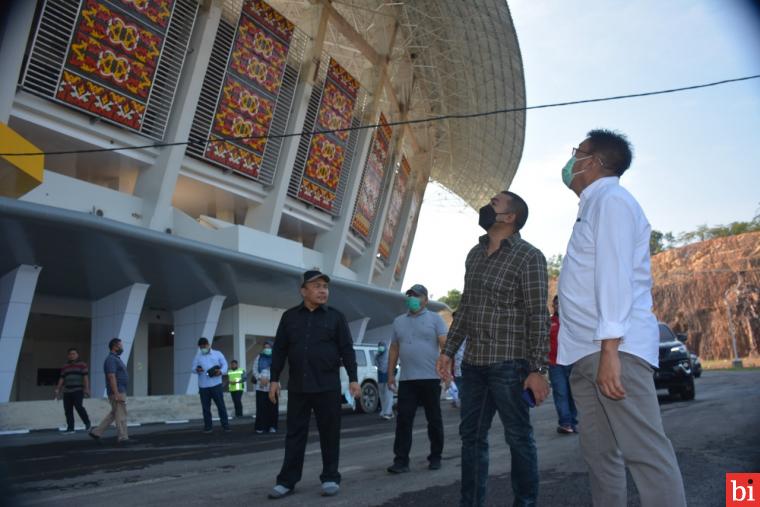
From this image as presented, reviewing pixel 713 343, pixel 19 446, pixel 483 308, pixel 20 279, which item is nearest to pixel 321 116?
pixel 20 279

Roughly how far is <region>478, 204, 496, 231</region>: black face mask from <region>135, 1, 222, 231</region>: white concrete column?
56.3 feet

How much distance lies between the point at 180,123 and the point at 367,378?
9.98 meters

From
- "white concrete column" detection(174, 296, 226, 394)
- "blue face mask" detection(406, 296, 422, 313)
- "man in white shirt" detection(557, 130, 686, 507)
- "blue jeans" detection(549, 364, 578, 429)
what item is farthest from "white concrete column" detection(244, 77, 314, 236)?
"man in white shirt" detection(557, 130, 686, 507)

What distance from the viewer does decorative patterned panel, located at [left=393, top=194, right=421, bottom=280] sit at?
40406mm

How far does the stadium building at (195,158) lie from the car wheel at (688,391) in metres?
9.84

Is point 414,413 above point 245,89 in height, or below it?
below

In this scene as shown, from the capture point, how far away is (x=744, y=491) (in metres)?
3.29

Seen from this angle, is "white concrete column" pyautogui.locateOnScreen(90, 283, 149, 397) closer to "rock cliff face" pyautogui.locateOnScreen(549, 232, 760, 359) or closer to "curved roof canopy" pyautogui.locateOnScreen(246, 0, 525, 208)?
"curved roof canopy" pyautogui.locateOnScreen(246, 0, 525, 208)

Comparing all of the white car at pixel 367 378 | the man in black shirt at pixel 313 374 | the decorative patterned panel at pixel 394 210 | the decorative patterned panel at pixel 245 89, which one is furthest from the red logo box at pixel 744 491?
the decorative patterned panel at pixel 394 210

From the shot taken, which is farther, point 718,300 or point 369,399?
point 718,300

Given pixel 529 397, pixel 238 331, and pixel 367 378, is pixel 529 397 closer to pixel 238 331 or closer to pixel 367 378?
pixel 367 378

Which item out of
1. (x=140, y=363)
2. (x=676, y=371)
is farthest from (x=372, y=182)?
(x=676, y=371)

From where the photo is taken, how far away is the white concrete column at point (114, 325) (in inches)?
761

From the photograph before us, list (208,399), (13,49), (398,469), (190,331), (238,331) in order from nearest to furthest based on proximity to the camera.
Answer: (398,469), (208,399), (13,49), (190,331), (238,331)
